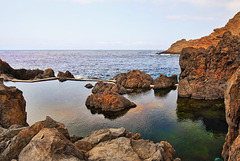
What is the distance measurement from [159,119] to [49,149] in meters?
15.2

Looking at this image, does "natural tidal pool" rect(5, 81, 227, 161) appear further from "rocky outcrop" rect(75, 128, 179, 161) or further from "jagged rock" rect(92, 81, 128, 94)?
"rocky outcrop" rect(75, 128, 179, 161)

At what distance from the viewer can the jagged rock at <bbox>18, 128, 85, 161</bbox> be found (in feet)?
22.2

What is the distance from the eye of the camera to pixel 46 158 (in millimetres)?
6617

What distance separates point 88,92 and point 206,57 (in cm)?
2309

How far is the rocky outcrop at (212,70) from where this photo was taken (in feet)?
82.7

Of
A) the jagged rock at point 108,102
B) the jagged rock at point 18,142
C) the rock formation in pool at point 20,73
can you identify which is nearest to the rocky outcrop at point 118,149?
the jagged rock at point 18,142

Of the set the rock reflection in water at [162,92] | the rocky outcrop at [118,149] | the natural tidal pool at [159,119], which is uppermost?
the rocky outcrop at [118,149]

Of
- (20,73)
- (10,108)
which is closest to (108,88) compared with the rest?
(10,108)

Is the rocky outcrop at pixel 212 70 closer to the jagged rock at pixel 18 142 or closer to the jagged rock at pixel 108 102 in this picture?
the jagged rock at pixel 108 102

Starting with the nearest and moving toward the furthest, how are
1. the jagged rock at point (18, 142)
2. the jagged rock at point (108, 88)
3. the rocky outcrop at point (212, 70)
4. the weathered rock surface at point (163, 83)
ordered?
the jagged rock at point (18, 142)
the rocky outcrop at point (212, 70)
the jagged rock at point (108, 88)
the weathered rock surface at point (163, 83)

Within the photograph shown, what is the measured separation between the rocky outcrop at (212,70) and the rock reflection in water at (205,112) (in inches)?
75.6

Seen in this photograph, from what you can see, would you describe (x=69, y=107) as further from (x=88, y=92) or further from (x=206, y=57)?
(x=206, y=57)

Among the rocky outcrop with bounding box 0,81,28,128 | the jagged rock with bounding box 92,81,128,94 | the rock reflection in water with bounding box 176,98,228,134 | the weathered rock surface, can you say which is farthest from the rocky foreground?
the weathered rock surface

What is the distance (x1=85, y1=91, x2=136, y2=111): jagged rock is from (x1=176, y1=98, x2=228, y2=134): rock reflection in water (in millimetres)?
7354
